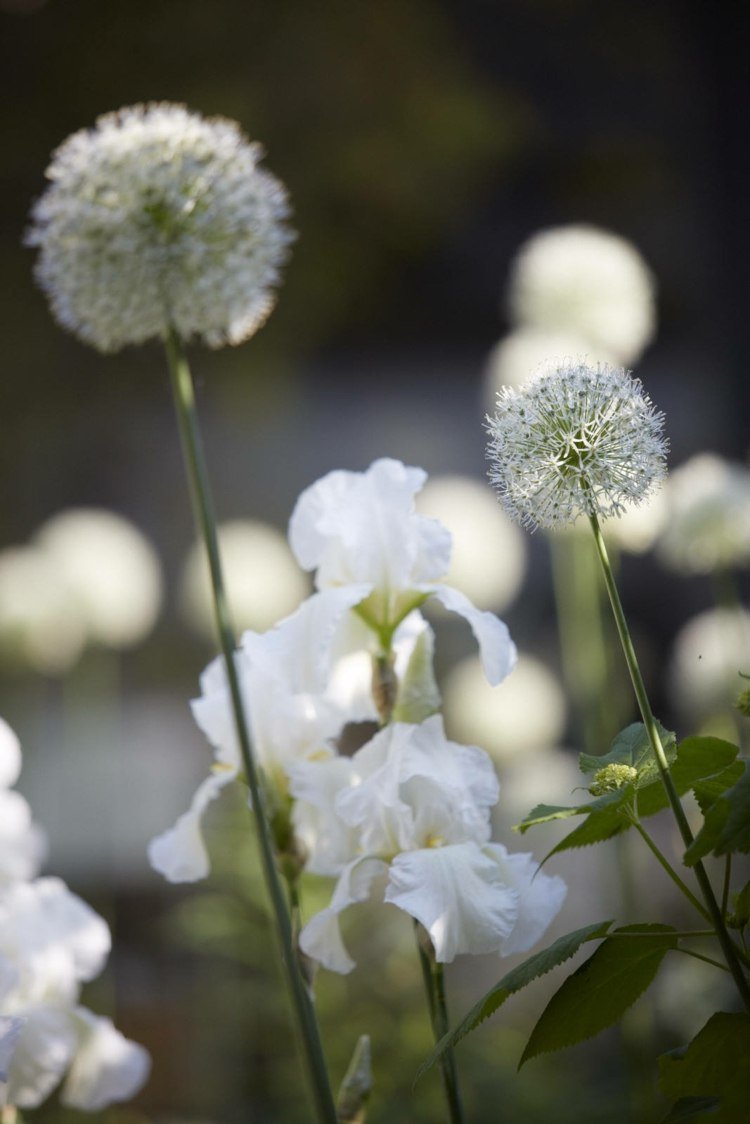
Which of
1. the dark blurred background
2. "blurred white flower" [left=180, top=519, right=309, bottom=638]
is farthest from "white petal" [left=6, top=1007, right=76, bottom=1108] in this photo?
the dark blurred background

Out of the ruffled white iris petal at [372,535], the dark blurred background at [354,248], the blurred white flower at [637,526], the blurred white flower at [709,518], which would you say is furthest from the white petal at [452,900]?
the dark blurred background at [354,248]

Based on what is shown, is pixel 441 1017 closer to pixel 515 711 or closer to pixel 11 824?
pixel 11 824

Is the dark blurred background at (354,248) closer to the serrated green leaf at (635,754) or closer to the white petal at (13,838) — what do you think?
the white petal at (13,838)

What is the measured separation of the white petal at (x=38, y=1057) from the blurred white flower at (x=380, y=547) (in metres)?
0.18

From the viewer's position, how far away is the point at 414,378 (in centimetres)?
214

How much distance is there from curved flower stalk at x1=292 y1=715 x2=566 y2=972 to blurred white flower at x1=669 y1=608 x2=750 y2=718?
47 centimetres

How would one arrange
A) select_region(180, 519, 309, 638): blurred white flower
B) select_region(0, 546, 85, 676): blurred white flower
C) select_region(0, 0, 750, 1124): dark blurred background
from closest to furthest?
select_region(0, 546, 85, 676): blurred white flower < select_region(180, 519, 309, 638): blurred white flower < select_region(0, 0, 750, 1124): dark blurred background

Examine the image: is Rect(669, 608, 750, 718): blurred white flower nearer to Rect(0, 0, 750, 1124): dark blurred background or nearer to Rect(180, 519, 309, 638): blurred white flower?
Rect(180, 519, 309, 638): blurred white flower

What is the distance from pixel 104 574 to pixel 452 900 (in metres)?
0.93

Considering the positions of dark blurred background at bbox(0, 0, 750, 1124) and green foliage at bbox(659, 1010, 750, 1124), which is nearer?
green foliage at bbox(659, 1010, 750, 1124)

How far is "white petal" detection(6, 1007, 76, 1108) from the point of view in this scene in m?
0.41

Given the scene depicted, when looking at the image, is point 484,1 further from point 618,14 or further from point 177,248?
point 177,248

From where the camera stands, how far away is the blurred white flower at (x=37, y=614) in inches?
45.0

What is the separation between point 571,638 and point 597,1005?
2.90 ft
